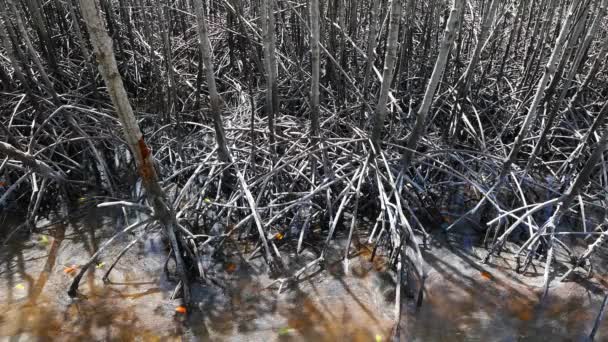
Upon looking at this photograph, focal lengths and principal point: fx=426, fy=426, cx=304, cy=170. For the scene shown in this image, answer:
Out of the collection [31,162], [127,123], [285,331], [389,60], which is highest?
[389,60]

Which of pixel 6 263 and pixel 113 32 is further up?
pixel 113 32

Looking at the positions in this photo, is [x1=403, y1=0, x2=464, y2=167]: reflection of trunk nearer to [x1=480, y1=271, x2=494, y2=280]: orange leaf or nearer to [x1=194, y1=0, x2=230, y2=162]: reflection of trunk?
[x1=480, y1=271, x2=494, y2=280]: orange leaf

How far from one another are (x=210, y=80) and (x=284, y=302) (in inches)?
59.0

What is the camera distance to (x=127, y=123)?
2016 mm

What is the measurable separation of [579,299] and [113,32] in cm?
496

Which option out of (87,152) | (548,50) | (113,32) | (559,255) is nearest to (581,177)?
(559,255)

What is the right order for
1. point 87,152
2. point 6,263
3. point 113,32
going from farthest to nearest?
point 113,32 → point 87,152 → point 6,263

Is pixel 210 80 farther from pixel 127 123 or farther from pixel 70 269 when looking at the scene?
pixel 70 269

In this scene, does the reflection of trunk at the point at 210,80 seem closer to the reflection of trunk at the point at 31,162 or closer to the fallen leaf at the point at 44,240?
the reflection of trunk at the point at 31,162

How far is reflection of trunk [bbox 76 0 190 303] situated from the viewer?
5.67 ft

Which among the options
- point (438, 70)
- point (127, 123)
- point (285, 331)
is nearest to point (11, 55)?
point (127, 123)

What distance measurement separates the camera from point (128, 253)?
309cm

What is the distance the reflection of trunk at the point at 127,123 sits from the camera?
173cm

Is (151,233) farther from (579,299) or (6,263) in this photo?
(579,299)
